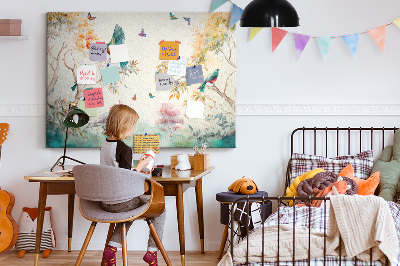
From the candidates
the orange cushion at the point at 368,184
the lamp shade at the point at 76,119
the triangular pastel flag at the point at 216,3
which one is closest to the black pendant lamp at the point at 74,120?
the lamp shade at the point at 76,119

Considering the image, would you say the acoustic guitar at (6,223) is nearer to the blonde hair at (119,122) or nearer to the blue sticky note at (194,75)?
the blonde hair at (119,122)

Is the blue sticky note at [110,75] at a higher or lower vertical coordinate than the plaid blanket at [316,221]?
higher

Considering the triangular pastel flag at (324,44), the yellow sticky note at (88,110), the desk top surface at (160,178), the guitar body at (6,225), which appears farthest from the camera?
the yellow sticky note at (88,110)

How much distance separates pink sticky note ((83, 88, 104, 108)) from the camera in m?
4.09

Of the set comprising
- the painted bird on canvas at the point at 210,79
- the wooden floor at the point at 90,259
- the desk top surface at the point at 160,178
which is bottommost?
the wooden floor at the point at 90,259

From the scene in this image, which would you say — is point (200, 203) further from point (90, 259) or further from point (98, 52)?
point (98, 52)

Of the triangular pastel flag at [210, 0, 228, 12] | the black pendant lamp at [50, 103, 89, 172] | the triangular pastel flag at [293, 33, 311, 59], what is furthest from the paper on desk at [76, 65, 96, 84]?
the triangular pastel flag at [293, 33, 311, 59]

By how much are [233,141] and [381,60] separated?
1.25 meters

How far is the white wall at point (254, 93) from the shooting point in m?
4.02

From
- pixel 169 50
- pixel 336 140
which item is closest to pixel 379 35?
pixel 336 140

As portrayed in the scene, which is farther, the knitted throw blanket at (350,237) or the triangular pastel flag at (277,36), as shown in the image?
the triangular pastel flag at (277,36)

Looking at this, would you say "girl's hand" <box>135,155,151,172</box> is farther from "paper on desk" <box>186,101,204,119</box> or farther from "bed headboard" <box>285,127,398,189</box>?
"bed headboard" <box>285,127,398,189</box>

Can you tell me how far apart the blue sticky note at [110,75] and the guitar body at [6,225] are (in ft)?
3.66

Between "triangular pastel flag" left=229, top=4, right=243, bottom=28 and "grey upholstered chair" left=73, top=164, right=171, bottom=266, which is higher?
"triangular pastel flag" left=229, top=4, right=243, bottom=28
